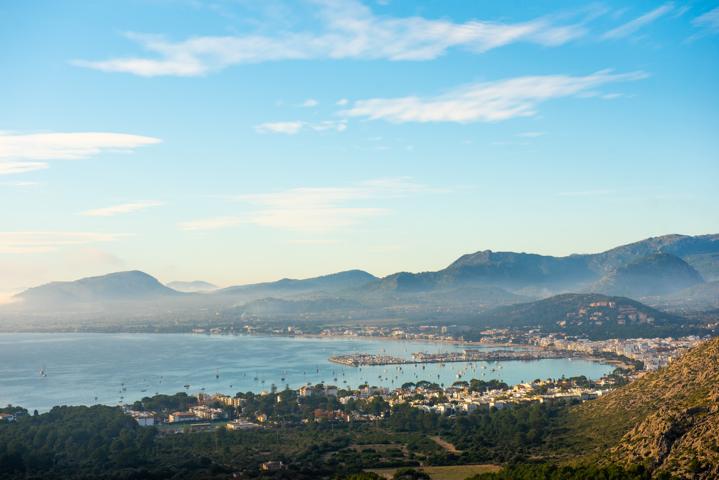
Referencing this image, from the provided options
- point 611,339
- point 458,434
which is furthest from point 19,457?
point 611,339

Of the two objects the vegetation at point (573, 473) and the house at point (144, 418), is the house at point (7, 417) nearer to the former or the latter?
the house at point (144, 418)

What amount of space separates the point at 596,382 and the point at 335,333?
83713 millimetres

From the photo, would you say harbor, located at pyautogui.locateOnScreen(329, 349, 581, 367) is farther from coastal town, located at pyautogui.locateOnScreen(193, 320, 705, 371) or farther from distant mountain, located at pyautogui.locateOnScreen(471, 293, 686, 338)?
distant mountain, located at pyautogui.locateOnScreen(471, 293, 686, 338)

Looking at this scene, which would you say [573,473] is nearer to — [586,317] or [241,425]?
[241,425]

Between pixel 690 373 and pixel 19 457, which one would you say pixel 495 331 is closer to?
pixel 690 373

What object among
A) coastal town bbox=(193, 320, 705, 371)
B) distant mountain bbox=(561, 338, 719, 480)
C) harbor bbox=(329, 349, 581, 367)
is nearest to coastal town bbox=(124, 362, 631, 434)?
distant mountain bbox=(561, 338, 719, 480)

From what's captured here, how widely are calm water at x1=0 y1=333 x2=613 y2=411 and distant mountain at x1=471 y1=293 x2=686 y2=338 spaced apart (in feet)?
88.6

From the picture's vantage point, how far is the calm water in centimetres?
7181

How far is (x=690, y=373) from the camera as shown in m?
38.4

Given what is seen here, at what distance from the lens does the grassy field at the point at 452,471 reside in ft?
110

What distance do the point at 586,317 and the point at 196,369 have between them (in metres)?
79.2

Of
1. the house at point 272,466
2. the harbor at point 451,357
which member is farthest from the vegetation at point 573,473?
the harbor at point 451,357

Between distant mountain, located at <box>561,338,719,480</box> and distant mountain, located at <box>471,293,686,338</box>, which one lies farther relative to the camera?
distant mountain, located at <box>471,293,686,338</box>

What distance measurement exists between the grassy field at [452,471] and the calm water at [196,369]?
108 ft
